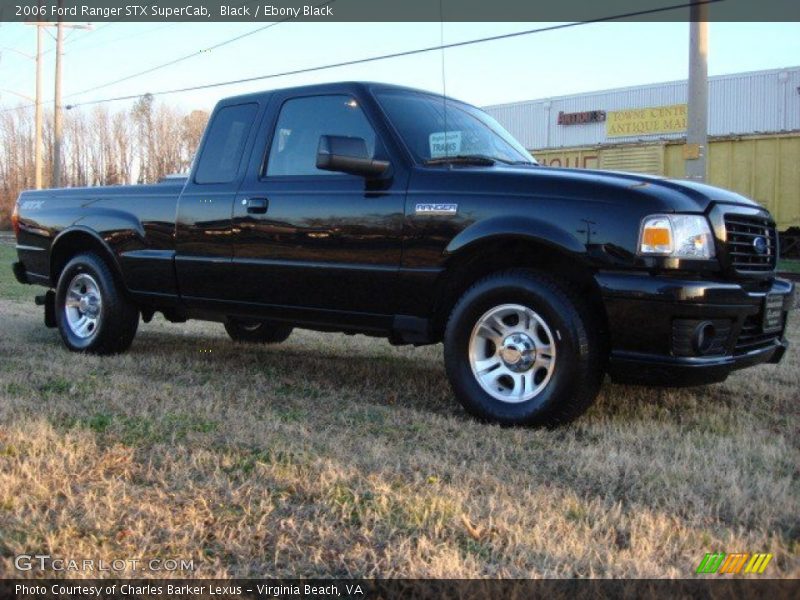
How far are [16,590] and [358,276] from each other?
8.96 feet

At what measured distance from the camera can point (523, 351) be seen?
13.6 ft

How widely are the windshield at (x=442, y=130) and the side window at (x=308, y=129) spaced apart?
20 cm

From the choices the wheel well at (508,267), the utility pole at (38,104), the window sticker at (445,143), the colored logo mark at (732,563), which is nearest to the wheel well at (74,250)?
the window sticker at (445,143)

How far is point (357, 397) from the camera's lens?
193 inches

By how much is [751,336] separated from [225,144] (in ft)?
11.5

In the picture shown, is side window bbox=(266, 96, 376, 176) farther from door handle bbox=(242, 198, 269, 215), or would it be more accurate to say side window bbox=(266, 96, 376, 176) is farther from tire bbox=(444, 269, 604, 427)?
tire bbox=(444, 269, 604, 427)

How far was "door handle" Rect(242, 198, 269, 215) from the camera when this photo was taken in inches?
200

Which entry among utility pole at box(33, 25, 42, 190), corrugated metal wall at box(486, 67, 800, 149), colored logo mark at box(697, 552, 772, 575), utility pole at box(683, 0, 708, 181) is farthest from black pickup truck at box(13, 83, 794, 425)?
utility pole at box(33, 25, 42, 190)

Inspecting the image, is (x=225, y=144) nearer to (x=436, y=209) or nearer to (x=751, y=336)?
(x=436, y=209)

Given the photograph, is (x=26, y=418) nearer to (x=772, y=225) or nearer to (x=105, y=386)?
(x=105, y=386)

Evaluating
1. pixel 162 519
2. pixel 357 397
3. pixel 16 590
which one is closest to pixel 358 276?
pixel 357 397

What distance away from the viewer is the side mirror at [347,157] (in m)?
4.39

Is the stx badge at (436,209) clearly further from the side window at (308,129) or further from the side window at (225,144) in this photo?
the side window at (225,144)

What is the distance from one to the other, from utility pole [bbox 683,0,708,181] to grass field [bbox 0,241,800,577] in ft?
18.4
